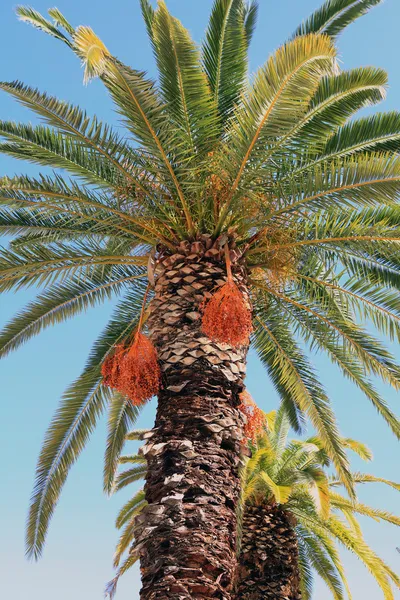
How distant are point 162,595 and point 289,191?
4.86 metres

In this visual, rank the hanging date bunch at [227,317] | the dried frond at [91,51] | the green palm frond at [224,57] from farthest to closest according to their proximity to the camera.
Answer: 1. the green palm frond at [224,57]
2. the hanging date bunch at [227,317]
3. the dried frond at [91,51]

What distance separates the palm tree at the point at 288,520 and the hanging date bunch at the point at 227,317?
6.46 m

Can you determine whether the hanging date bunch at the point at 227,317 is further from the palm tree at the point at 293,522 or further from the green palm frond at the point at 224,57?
the palm tree at the point at 293,522

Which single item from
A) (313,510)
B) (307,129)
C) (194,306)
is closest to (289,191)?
(307,129)

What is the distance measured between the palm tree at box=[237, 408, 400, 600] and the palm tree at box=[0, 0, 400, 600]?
5.06 metres

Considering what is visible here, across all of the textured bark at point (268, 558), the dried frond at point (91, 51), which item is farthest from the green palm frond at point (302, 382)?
the dried frond at point (91, 51)

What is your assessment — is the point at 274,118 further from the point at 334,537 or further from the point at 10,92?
the point at 334,537

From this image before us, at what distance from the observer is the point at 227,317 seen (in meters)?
7.49

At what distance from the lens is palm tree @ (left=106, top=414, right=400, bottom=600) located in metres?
14.5

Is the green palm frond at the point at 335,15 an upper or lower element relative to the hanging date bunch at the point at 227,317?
upper

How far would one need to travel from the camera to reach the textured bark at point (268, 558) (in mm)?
14352

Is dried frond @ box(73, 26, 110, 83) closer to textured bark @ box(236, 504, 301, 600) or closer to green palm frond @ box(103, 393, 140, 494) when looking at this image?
green palm frond @ box(103, 393, 140, 494)

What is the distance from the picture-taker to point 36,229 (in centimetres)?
935

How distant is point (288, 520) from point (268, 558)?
110cm
